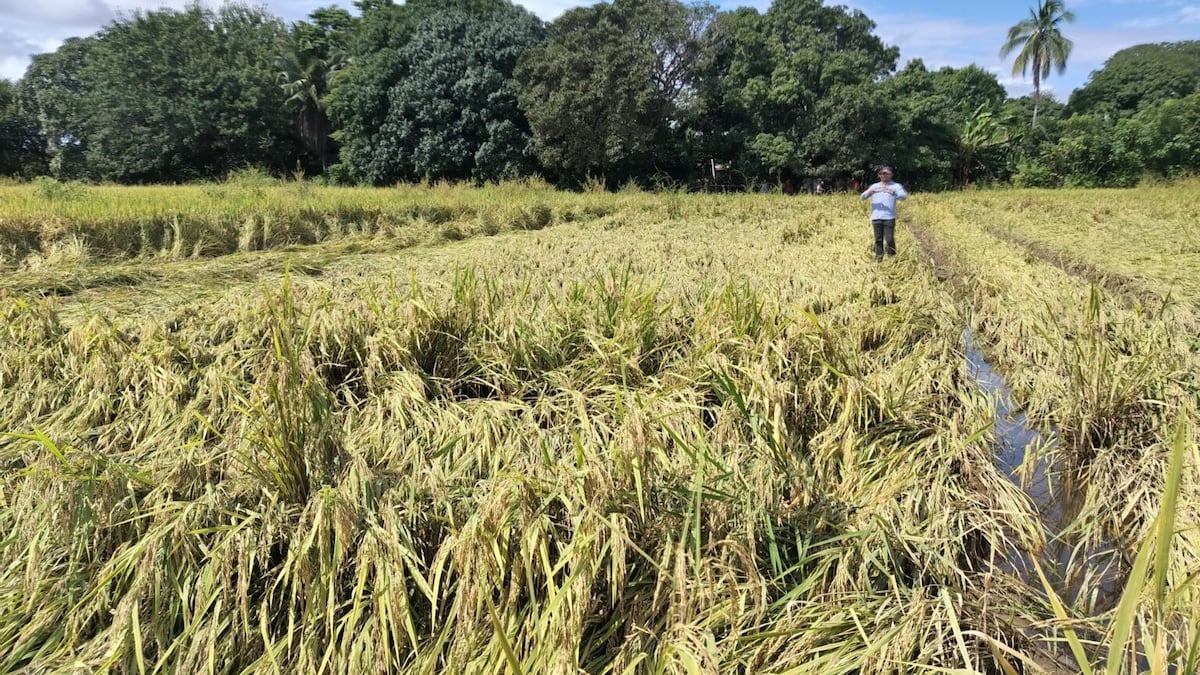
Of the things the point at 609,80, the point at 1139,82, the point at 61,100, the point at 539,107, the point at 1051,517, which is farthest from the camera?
the point at 1139,82

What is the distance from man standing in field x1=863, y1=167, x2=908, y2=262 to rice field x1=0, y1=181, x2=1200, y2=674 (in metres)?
2.74

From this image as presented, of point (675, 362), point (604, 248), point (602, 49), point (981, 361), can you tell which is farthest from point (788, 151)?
point (675, 362)

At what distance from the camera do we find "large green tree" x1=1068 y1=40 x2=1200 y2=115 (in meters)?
33.6

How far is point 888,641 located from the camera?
148 cm

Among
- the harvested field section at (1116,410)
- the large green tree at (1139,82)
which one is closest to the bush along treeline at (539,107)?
the large green tree at (1139,82)

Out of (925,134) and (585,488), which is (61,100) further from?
Result: (925,134)

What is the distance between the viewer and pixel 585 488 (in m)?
1.74

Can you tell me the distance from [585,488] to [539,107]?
19.4 meters

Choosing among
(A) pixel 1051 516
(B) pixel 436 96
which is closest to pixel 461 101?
(B) pixel 436 96

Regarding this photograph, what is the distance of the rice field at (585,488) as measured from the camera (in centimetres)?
156

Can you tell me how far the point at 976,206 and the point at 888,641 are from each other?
16147 mm

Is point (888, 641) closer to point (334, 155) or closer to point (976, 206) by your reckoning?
point (976, 206)

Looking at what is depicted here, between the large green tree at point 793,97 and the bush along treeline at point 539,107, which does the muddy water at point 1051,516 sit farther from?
the large green tree at point 793,97

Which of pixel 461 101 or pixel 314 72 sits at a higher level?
pixel 314 72
